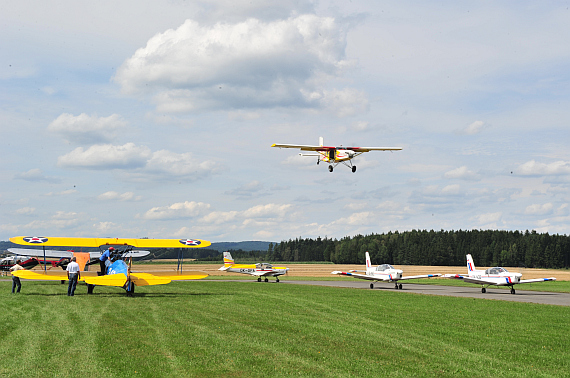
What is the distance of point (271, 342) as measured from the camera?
11.5m

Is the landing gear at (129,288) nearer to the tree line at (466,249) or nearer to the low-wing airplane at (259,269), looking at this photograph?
the low-wing airplane at (259,269)

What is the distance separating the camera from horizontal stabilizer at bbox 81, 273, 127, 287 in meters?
23.2

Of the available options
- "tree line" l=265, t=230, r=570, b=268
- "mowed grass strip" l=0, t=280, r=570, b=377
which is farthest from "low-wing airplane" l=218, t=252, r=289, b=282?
"tree line" l=265, t=230, r=570, b=268

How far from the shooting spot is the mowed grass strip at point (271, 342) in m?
8.92

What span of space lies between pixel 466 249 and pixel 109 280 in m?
128

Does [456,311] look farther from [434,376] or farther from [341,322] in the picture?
[434,376]

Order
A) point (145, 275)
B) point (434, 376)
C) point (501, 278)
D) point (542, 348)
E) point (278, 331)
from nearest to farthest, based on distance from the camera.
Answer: point (434, 376) < point (542, 348) < point (278, 331) < point (145, 275) < point (501, 278)

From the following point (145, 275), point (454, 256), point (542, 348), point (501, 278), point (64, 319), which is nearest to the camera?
point (542, 348)

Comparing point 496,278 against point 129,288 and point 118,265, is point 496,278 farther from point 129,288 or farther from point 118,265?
point 118,265

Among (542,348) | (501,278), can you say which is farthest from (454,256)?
(542,348)

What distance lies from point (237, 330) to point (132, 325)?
9.98 ft

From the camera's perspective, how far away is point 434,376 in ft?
27.9

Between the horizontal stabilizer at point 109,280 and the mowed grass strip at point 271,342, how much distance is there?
12.4 feet

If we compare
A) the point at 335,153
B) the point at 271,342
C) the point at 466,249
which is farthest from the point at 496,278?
the point at 466,249
